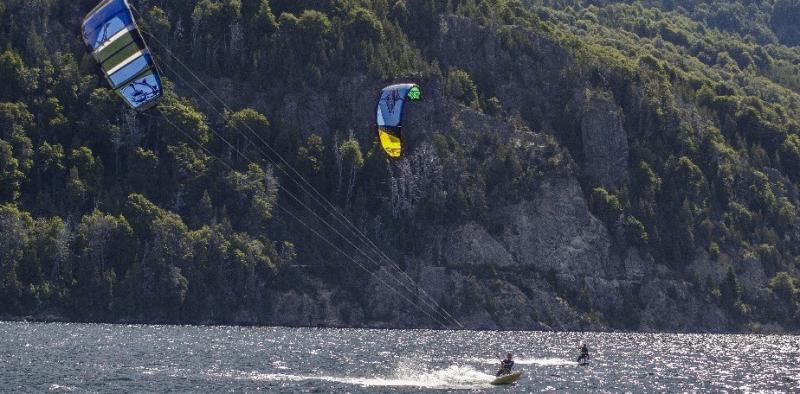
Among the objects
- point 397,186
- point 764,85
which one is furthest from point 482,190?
point 764,85

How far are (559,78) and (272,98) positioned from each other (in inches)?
1053

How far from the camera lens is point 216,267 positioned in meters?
106

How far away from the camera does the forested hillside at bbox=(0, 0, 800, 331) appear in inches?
4190

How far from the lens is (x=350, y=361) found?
237 ft

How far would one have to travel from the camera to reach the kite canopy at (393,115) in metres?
64.8

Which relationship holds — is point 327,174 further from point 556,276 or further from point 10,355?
point 10,355

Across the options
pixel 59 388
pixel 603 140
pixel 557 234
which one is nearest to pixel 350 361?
pixel 59 388

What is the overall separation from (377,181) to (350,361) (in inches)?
1828

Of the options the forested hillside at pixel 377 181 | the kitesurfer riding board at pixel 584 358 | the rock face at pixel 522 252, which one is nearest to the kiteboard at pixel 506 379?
the kitesurfer riding board at pixel 584 358

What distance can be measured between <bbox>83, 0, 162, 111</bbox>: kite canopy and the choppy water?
11.4 meters

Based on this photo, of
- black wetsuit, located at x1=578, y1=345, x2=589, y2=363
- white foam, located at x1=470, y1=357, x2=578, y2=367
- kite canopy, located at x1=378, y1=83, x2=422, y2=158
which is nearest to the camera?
kite canopy, located at x1=378, y1=83, x2=422, y2=158

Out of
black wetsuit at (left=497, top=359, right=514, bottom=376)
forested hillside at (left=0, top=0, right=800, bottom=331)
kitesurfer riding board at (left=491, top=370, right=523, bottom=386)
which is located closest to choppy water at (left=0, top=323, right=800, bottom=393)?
kitesurfer riding board at (left=491, top=370, right=523, bottom=386)

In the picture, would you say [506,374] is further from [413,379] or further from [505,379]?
[413,379]

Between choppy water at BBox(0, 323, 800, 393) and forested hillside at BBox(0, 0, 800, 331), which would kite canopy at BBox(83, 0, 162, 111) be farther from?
forested hillside at BBox(0, 0, 800, 331)
